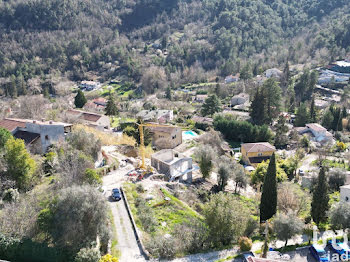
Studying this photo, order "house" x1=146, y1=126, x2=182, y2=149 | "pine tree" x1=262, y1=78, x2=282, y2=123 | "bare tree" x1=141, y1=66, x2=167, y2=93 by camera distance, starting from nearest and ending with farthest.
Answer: "house" x1=146, y1=126, x2=182, y2=149 → "pine tree" x1=262, y1=78, x2=282, y2=123 → "bare tree" x1=141, y1=66, x2=167, y2=93

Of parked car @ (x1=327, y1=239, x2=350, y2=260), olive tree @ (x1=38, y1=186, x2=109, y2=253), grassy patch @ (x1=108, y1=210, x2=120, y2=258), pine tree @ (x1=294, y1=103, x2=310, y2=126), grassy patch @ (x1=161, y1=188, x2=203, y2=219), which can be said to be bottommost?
pine tree @ (x1=294, y1=103, x2=310, y2=126)

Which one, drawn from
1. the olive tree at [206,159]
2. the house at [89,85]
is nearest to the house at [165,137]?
the olive tree at [206,159]

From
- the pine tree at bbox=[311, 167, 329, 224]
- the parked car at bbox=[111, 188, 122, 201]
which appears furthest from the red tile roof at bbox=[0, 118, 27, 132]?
the pine tree at bbox=[311, 167, 329, 224]

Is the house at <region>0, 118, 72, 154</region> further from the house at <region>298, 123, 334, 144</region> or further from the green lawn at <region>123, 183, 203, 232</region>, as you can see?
the house at <region>298, 123, 334, 144</region>

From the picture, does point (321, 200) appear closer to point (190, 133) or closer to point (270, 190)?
point (270, 190)

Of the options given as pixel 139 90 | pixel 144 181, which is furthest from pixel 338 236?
pixel 139 90

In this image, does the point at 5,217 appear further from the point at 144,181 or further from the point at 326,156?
the point at 326,156
